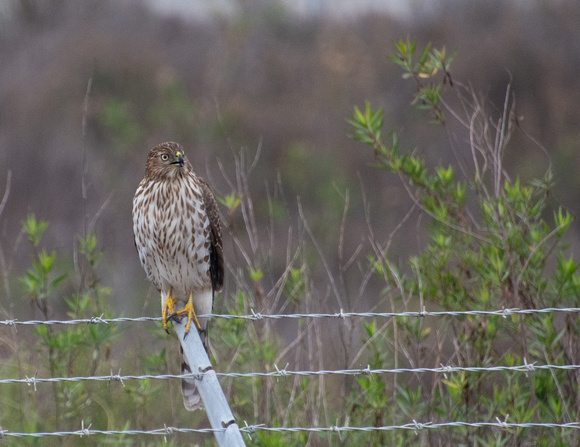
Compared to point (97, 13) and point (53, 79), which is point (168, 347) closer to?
point (53, 79)

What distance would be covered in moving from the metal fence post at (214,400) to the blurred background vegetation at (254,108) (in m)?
7.43

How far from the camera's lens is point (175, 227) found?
16.5 ft

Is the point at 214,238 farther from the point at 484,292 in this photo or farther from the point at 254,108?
the point at 254,108

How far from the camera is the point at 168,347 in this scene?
561 cm

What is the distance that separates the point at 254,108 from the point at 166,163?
1376 cm

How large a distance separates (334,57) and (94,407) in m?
16.4

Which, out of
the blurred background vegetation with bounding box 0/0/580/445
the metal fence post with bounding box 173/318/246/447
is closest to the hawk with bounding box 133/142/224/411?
the metal fence post with bounding box 173/318/246/447

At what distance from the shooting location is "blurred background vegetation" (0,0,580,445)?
1461 cm

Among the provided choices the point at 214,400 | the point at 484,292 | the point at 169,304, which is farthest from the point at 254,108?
the point at 214,400

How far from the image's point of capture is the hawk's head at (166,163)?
16.6 feet

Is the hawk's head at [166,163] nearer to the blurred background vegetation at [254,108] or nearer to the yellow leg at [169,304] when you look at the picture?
the yellow leg at [169,304]

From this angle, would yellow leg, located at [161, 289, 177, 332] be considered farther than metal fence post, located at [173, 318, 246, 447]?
Yes

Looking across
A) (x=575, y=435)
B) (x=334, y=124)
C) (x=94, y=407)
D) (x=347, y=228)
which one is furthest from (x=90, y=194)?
(x=575, y=435)

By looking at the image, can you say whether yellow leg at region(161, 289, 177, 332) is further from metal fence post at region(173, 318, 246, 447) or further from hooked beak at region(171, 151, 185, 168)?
metal fence post at region(173, 318, 246, 447)
